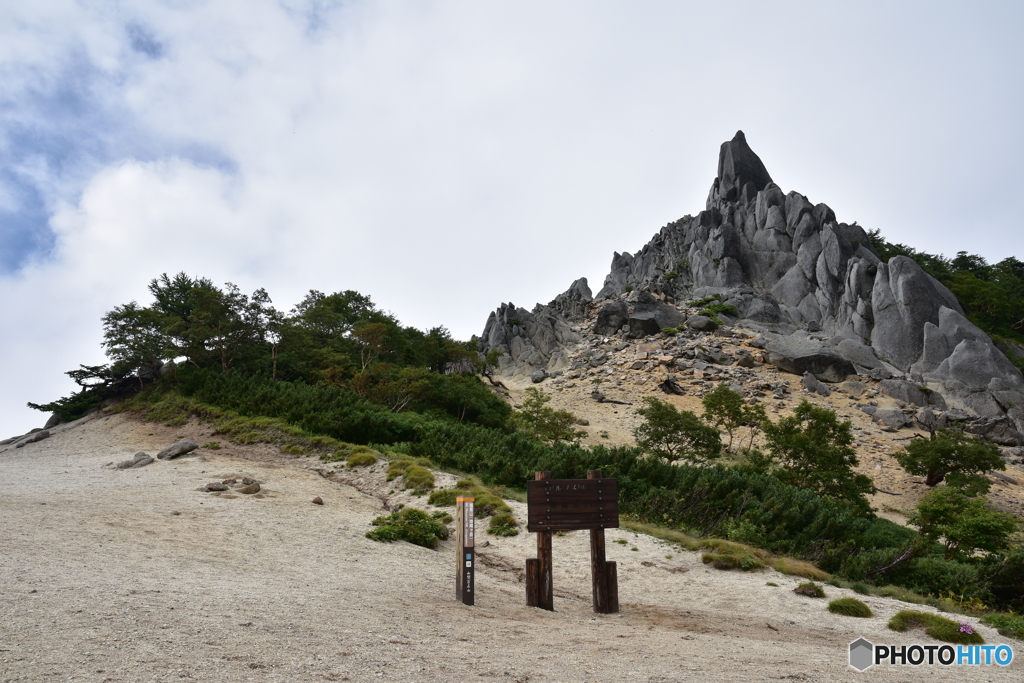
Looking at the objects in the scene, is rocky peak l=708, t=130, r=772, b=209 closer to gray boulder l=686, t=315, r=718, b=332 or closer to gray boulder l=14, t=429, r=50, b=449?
gray boulder l=686, t=315, r=718, b=332

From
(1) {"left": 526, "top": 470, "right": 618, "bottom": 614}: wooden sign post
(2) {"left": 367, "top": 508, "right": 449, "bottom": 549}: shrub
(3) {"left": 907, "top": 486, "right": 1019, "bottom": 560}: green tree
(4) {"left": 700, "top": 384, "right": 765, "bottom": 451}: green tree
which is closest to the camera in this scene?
(1) {"left": 526, "top": 470, "right": 618, "bottom": 614}: wooden sign post

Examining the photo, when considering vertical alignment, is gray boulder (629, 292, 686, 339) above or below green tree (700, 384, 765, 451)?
above

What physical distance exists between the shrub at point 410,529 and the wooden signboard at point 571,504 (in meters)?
4.45

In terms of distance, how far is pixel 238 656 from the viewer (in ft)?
15.4

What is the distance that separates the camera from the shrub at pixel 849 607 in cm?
899

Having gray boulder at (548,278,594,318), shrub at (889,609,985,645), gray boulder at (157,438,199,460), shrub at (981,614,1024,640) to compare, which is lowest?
shrub at (981,614,1024,640)

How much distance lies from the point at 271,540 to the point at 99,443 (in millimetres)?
20733

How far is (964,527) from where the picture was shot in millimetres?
14648

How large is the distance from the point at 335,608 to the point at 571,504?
3835mm

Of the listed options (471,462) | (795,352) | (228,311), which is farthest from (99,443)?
(795,352)

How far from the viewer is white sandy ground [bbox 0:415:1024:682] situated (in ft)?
15.7

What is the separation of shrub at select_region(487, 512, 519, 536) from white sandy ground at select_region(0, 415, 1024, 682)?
0.33 meters

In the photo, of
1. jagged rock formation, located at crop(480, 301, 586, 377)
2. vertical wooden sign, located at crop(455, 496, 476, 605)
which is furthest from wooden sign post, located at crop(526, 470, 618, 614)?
jagged rock formation, located at crop(480, 301, 586, 377)

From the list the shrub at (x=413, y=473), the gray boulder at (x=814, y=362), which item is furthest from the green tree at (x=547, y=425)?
the gray boulder at (x=814, y=362)
